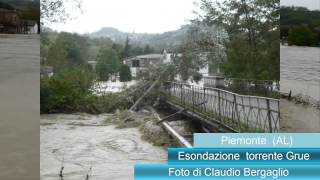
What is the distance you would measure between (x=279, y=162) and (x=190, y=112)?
29.0 inches

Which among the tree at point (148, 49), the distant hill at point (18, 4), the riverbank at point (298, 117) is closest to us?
the distant hill at point (18, 4)

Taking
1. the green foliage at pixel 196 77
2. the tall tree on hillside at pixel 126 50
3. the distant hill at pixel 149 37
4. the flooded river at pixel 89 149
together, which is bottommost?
the flooded river at pixel 89 149

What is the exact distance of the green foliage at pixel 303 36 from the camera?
133 inches

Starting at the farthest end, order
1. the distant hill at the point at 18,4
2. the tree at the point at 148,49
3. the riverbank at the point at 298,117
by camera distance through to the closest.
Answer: the riverbank at the point at 298,117
the tree at the point at 148,49
the distant hill at the point at 18,4

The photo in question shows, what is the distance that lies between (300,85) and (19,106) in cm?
213

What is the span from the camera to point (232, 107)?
3.24 metres

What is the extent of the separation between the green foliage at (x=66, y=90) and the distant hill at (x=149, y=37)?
1.01 ft

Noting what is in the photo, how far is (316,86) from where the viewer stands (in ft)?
11.2

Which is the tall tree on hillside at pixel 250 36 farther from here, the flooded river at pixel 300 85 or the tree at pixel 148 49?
the tree at pixel 148 49

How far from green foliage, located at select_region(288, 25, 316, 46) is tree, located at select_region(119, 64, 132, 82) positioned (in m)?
1.28

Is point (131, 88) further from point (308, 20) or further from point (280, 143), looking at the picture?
point (308, 20)

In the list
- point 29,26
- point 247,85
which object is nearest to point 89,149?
point 29,26

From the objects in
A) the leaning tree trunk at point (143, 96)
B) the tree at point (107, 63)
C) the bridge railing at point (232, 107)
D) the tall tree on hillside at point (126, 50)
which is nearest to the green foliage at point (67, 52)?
the tree at point (107, 63)

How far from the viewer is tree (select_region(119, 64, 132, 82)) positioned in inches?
127
